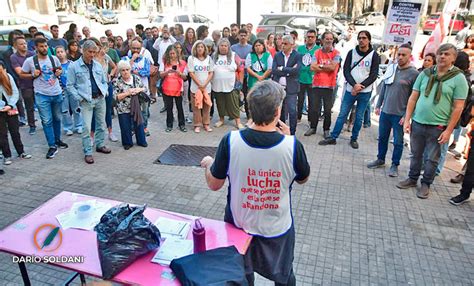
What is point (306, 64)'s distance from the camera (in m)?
6.74

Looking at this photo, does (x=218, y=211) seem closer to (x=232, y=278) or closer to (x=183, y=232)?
(x=183, y=232)

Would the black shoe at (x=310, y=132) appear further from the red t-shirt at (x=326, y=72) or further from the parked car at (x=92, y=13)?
the parked car at (x=92, y=13)

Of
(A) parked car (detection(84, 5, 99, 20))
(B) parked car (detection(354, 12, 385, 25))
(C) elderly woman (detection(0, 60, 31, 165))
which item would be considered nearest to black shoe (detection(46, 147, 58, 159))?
(C) elderly woman (detection(0, 60, 31, 165))

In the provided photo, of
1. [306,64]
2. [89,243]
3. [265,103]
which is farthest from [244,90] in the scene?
[89,243]

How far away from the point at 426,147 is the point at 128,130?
181 inches

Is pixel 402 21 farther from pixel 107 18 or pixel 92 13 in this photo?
pixel 92 13

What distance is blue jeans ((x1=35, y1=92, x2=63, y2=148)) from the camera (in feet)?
18.4

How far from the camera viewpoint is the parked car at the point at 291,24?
1552 cm

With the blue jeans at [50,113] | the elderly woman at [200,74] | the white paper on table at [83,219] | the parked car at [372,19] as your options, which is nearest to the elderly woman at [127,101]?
the blue jeans at [50,113]

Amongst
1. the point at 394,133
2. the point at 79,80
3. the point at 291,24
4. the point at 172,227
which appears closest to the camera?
the point at 172,227

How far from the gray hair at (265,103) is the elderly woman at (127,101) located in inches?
163

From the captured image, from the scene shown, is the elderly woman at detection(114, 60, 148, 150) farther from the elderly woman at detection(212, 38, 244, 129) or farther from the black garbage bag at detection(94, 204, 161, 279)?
the black garbage bag at detection(94, 204, 161, 279)

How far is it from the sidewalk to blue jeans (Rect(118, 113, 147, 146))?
0.58ft

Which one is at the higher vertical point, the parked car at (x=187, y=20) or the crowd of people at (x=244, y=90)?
the parked car at (x=187, y=20)
